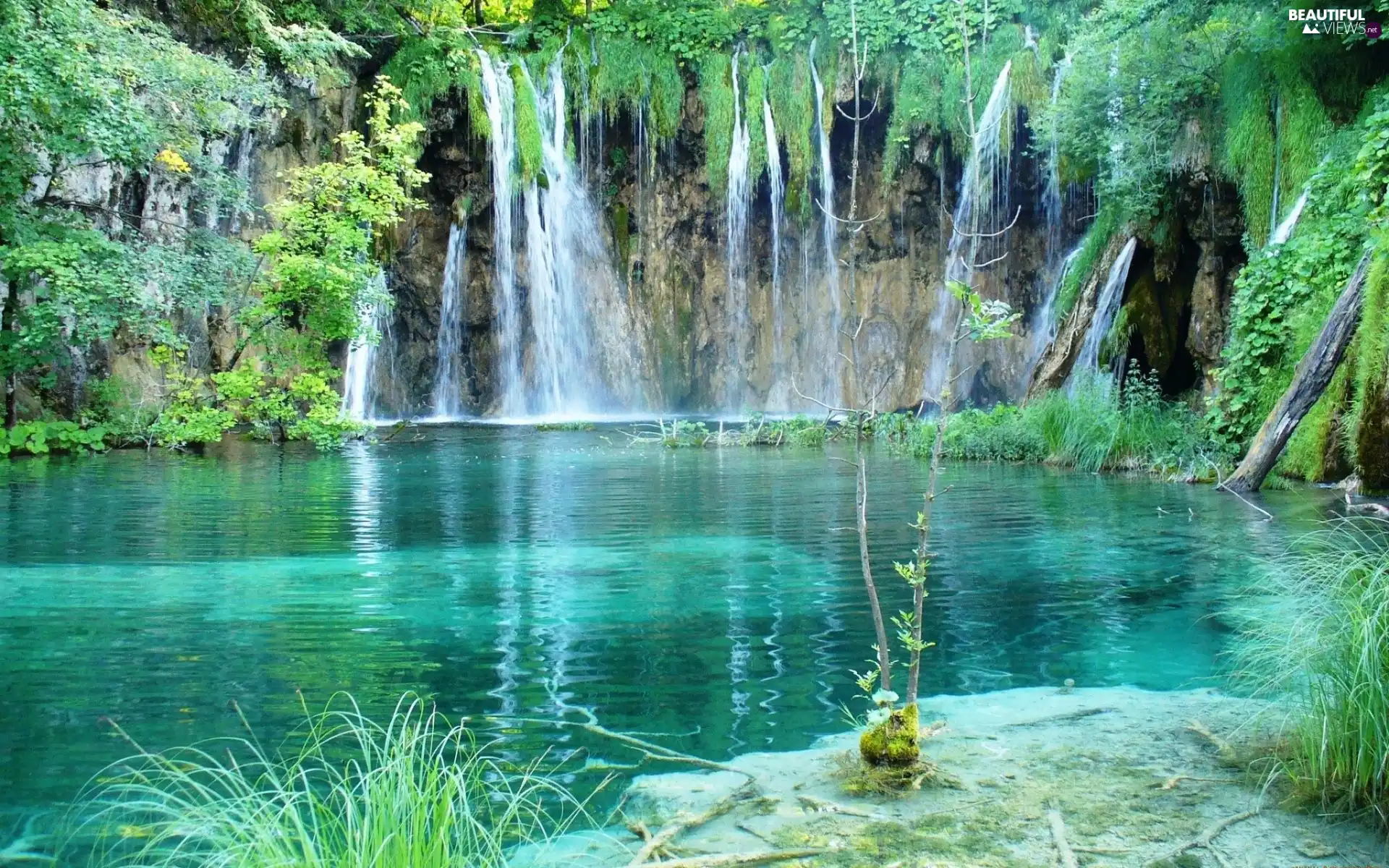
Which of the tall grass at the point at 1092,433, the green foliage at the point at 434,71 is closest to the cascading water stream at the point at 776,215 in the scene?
the green foliage at the point at 434,71

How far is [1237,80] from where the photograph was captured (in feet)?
52.6

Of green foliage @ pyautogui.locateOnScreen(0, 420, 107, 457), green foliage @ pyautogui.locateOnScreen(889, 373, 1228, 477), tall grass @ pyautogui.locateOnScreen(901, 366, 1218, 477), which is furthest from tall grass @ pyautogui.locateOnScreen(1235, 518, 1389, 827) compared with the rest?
green foliage @ pyautogui.locateOnScreen(0, 420, 107, 457)

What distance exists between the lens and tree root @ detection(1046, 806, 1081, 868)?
323 centimetres

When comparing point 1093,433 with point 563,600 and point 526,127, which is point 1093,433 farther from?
point 526,127

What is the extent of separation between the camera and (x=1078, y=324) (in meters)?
18.6

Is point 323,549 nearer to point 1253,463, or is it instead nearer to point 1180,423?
point 1253,463

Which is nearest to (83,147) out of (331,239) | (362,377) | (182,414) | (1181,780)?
(331,239)

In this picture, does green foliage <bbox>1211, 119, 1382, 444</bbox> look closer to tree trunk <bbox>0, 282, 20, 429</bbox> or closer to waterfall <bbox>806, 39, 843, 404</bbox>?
waterfall <bbox>806, 39, 843, 404</bbox>

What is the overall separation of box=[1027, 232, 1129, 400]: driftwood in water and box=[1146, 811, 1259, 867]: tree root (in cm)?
1549

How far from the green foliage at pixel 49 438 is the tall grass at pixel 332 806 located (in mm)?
15686

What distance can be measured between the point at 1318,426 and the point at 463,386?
20280 mm

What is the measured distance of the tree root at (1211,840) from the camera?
333 cm

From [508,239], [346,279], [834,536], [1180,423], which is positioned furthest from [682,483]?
[508,239]

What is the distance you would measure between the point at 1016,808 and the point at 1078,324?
16087 mm
